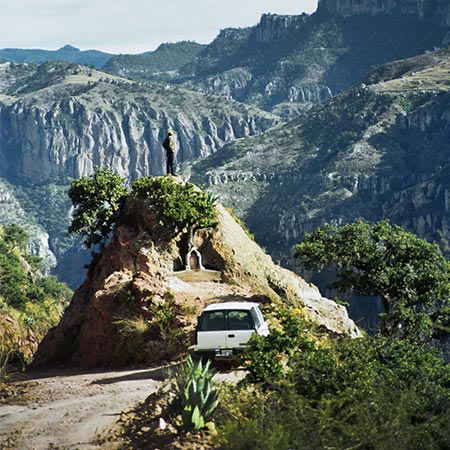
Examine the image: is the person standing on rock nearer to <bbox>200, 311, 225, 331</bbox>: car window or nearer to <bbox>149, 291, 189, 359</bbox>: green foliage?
<bbox>149, 291, 189, 359</bbox>: green foliage

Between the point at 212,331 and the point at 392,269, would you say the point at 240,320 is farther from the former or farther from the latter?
the point at 392,269

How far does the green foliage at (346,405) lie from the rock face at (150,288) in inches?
248

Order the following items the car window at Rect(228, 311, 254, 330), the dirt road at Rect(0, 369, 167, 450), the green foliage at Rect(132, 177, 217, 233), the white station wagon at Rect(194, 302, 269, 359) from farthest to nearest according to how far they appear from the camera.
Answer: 1. the green foliage at Rect(132, 177, 217, 233)
2. the car window at Rect(228, 311, 254, 330)
3. the white station wagon at Rect(194, 302, 269, 359)
4. the dirt road at Rect(0, 369, 167, 450)

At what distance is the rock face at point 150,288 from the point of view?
966 inches

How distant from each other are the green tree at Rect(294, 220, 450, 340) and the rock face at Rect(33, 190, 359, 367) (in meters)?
1.55

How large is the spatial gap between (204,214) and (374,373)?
1402cm

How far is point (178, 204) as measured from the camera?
28484 mm

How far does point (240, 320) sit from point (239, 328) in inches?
8.8

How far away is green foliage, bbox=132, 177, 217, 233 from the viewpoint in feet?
93.1

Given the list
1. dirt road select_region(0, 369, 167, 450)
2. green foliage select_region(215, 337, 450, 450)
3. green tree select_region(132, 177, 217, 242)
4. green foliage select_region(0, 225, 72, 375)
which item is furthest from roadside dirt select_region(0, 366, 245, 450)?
green foliage select_region(0, 225, 72, 375)

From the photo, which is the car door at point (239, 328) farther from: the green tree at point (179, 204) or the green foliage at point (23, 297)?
the green foliage at point (23, 297)

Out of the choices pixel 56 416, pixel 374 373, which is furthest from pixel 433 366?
pixel 56 416

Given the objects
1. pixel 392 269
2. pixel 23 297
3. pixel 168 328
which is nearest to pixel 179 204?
pixel 168 328

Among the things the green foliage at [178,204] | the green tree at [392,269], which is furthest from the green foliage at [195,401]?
the green tree at [392,269]
